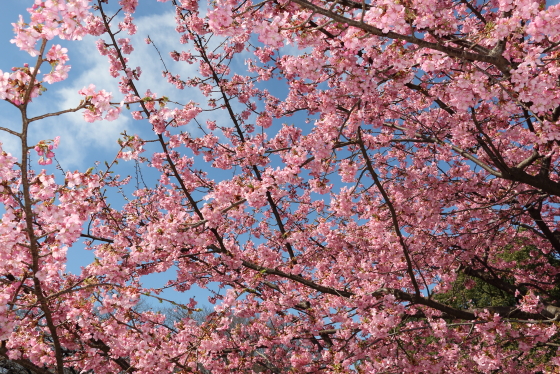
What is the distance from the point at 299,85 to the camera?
21.3 feet

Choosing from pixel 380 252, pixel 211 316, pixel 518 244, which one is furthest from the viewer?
pixel 518 244

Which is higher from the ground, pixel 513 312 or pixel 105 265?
pixel 513 312

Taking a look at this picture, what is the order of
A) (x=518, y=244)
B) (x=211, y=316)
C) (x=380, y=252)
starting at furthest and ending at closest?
(x=518, y=244) < (x=380, y=252) < (x=211, y=316)

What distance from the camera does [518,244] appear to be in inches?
400

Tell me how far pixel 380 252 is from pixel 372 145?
8.88 ft

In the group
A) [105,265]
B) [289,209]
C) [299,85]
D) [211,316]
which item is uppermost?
[289,209]

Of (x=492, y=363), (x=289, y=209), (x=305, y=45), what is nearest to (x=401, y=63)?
(x=305, y=45)

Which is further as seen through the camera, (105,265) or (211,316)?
(211,316)

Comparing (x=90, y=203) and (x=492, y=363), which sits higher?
(x=492, y=363)

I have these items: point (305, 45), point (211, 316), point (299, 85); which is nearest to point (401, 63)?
point (305, 45)

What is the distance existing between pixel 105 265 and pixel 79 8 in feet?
8.79

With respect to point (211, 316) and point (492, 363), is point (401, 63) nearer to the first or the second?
point (492, 363)

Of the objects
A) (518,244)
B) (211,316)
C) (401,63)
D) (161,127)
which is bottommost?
(211,316)

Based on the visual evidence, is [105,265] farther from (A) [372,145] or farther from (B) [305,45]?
(A) [372,145]
